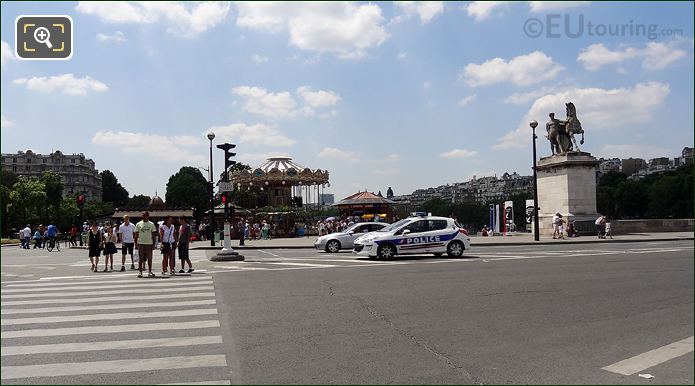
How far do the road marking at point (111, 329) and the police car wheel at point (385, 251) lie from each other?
12.7m

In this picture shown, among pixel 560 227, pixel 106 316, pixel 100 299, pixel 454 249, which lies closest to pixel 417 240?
pixel 454 249

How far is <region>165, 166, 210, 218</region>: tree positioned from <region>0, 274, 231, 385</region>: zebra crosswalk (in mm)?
98827

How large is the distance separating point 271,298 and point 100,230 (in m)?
11.0

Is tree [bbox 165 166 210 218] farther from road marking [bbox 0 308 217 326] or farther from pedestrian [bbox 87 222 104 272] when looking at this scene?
road marking [bbox 0 308 217 326]

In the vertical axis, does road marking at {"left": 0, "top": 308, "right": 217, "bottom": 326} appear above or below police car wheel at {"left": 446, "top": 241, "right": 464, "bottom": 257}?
below

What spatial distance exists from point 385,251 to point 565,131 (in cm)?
2278

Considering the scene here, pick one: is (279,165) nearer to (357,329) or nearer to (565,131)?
(565,131)

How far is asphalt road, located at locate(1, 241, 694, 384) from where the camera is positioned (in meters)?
6.24

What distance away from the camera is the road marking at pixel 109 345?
7375 millimetres

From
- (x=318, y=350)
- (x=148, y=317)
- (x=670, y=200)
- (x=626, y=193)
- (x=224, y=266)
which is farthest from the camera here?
(x=626, y=193)

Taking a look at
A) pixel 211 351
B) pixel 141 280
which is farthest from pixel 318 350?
pixel 141 280

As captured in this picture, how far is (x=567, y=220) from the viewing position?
37156 millimetres

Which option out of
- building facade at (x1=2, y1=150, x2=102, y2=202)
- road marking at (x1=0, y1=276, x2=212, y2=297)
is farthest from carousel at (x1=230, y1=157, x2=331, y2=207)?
building facade at (x1=2, y1=150, x2=102, y2=202)

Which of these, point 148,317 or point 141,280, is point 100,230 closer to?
point 141,280
